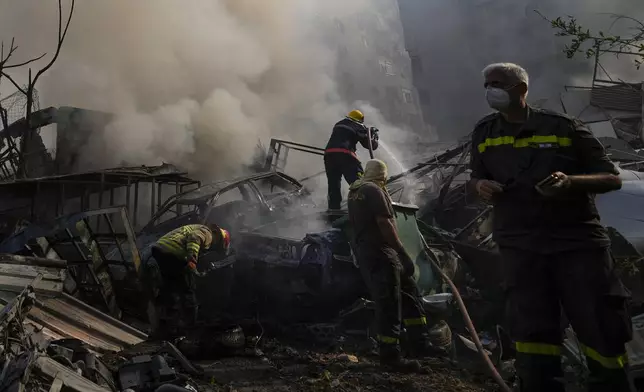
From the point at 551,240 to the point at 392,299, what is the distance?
1.69 metres

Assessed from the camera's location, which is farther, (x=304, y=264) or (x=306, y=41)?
(x=306, y=41)

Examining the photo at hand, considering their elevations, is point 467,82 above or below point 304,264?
above

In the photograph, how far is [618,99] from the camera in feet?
48.0

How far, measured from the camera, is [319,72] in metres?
16.1

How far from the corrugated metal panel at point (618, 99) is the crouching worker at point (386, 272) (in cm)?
1335

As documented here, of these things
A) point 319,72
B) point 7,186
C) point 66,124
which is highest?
point 319,72

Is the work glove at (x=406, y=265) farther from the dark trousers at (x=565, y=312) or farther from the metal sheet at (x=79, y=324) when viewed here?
the metal sheet at (x=79, y=324)

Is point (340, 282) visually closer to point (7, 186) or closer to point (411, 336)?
point (411, 336)

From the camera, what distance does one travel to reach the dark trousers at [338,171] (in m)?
6.48

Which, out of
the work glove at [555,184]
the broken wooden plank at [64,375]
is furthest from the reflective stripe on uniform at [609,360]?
the broken wooden plank at [64,375]

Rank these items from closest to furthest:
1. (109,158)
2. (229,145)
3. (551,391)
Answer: (551,391), (109,158), (229,145)

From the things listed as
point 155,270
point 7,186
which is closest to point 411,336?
point 155,270

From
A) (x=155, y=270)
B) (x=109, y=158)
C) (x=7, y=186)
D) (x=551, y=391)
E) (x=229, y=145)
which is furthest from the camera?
(x=229, y=145)

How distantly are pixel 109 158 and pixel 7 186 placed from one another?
2.97 m
